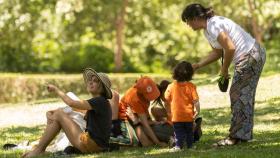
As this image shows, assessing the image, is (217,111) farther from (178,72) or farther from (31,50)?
(31,50)

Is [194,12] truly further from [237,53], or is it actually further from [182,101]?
[182,101]

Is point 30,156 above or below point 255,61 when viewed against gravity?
below

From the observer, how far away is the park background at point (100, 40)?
2508 centimetres

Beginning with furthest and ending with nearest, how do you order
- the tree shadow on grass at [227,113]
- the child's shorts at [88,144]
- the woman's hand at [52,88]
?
the tree shadow on grass at [227,113] → the child's shorts at [88,144] → the woman's hand at [52,88]

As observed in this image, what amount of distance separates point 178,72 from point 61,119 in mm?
1515

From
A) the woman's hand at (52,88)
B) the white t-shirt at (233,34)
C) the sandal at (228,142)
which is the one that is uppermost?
the white t-shirt at (233,34)

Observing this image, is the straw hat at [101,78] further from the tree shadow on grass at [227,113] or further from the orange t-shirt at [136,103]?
the tree shadow on grass at [227,113]

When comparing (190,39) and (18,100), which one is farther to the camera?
(190,39)

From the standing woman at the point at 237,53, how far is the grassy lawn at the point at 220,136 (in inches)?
18.2

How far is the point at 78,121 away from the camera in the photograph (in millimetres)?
8688

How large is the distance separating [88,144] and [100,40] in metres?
28.3

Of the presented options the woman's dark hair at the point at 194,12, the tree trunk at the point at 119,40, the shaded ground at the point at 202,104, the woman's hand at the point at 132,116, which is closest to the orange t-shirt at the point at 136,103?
the woman's hand at the point at 132,116


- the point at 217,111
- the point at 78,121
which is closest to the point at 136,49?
the point at 217,111

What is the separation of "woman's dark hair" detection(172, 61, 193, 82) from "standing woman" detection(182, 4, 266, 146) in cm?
41
